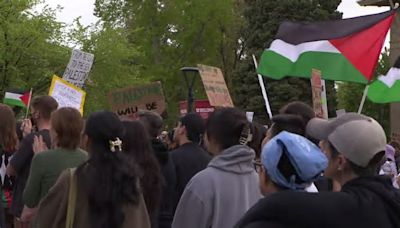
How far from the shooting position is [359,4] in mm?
34500

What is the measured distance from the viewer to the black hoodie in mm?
3148

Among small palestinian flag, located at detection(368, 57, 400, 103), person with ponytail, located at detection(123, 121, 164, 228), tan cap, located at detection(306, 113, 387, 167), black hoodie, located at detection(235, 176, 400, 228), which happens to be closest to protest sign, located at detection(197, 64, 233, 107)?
small palestinian flag, located at detection(368, 57, 400, 103)

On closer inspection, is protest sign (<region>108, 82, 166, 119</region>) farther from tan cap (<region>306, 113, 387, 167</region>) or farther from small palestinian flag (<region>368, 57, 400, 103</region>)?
tan cap (<region>306, 113, 387, 167</region>)

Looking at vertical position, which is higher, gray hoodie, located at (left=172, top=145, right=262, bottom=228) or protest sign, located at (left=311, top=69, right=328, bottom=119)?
protest sign, located at (left=311, top=69, right=328, bottom=119)

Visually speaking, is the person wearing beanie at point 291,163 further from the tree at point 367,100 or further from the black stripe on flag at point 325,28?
the tree at point 367,100

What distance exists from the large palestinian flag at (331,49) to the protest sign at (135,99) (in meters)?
2.04

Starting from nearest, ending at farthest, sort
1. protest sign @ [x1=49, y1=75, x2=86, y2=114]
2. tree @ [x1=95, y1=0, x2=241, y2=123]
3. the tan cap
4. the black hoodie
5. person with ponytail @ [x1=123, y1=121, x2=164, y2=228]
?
1. the black hoodie
2. the tan cap
3. person with ponytail @ [x1=123, y1=121, x2=164, y2=228]
4. protest sign @ [x1=49, y1=75, x2=86, y2=114]
5. tree @ [x1=95, y1=0, x2=241, y2=123]

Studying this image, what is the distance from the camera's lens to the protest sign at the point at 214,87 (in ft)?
37.3

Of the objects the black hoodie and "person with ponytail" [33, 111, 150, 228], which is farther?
"person with ponytail" [33, 111, 150, 228]

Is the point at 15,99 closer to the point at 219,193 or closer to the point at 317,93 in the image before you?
the point at 317,93

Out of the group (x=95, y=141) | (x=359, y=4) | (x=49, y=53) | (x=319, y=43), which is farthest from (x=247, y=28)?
(x=95, y=141)

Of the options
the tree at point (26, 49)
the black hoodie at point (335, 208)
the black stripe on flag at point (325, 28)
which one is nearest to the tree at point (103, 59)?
the tree at point (26, 49)

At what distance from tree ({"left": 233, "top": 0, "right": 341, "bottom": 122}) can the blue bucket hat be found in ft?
111

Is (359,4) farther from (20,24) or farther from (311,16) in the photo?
(20,24)
